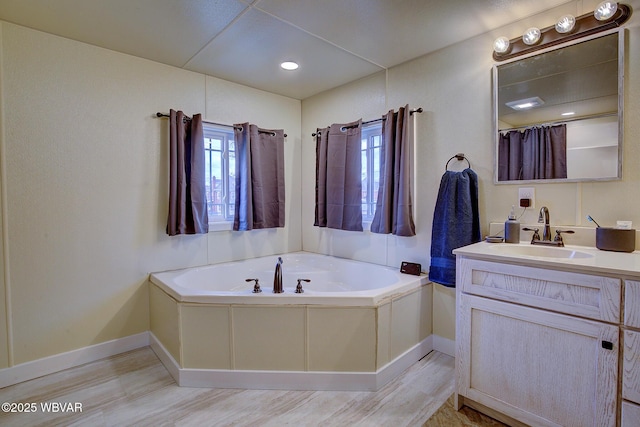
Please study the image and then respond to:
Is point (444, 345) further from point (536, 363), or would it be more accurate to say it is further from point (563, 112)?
point (563, 112)

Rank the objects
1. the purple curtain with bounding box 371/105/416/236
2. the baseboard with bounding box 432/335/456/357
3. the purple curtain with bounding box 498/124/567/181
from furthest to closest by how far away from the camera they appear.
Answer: the purple curtain with bounding box 371/105/416/236 → the baseboard with bounding box 432/335/456/357 → the purple curtain with bounding box 498/124/567/181

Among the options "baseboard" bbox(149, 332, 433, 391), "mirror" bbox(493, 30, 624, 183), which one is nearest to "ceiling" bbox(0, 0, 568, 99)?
"mirror" bbox(493, 30, 624, 183)

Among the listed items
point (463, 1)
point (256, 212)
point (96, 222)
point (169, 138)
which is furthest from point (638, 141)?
point (96, 222)

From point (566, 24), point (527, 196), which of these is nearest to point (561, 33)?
point (566, 24)

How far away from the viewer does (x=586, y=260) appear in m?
1.45

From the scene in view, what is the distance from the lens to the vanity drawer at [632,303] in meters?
1.25

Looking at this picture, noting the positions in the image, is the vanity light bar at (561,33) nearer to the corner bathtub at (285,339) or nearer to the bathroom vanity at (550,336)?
the bathroom vanity at (550,336)

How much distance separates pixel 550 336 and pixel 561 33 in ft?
5.62

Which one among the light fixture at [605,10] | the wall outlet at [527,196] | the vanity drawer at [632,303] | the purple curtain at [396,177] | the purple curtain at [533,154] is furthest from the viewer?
the purple curtain at [396,177]

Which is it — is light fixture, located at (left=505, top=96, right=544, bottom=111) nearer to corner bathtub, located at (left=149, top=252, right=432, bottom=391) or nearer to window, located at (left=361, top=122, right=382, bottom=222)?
window, located at (left=361, top=122, right=382, bottom=222)

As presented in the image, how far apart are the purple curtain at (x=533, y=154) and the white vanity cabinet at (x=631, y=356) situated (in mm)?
864

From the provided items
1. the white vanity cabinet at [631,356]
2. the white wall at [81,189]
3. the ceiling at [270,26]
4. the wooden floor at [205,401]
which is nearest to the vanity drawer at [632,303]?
the white vanity cabinet at [631,356]

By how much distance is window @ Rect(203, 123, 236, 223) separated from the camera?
3.01m

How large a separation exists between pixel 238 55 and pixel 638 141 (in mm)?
2614
